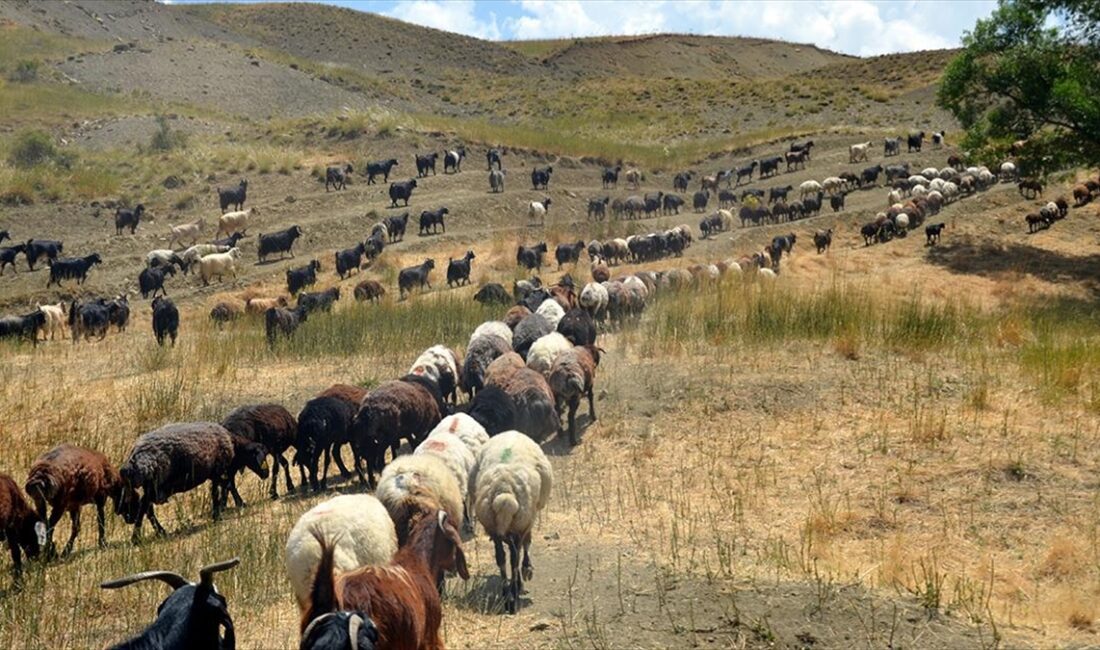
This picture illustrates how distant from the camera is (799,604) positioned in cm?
759

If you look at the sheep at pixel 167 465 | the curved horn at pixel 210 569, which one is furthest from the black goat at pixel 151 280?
the curved horn at pixel 210 569

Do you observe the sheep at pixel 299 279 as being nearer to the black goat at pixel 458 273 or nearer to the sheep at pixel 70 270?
the black goat at pixel 458 273

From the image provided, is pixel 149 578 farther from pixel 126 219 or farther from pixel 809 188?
pixel 809 188

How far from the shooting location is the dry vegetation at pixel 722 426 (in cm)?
769

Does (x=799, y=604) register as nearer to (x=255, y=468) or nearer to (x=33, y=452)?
(x=255, y=468)

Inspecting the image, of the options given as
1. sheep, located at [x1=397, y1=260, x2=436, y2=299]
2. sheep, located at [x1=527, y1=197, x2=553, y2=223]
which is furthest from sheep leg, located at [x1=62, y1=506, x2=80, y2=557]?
sheep, located at [x1=527, y1=197, x2=553, y2=223]

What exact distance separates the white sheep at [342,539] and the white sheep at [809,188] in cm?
3315

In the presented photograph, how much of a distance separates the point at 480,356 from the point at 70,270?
1857 centimetres

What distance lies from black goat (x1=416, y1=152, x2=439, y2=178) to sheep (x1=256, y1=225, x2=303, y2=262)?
9.07 m

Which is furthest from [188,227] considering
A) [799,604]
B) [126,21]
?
[126,21]

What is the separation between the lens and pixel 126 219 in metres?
32.3

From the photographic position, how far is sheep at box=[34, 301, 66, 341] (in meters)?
23.1

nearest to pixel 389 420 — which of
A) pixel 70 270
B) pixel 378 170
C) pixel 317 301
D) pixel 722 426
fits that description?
pixel 722 426

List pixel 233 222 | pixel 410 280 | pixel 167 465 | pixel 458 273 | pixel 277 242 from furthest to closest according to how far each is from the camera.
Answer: pixel 233 222 → pixel 277 242 → pixel 458 273 → pixel 410 280 → pixel 167 465
